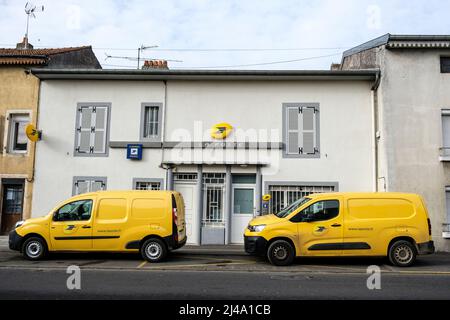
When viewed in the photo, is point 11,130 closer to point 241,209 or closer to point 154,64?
point 154,64

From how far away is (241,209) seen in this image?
1384 cm

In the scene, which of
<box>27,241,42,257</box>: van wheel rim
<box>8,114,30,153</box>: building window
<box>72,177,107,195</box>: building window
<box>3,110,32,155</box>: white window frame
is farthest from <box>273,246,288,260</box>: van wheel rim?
<box>8,114,30,153</box>: building window

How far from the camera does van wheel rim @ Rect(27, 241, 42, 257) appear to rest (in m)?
10.1

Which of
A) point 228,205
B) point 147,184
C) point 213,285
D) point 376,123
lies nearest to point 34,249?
point 147,184

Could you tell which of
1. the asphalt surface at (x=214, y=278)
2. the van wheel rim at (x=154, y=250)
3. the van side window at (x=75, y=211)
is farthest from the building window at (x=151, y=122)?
the van wheel rim at (x=154, y=250)

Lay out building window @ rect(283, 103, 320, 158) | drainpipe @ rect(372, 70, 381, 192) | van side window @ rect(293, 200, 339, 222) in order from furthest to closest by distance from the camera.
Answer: building window @ rect(283, 103, 320, 158) < drainpipe @ rect(372, 70, 381, 192) < van side window @ rect(293, 200, 339, 222)

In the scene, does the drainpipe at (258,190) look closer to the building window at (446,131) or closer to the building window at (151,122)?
the building window at (151,122)

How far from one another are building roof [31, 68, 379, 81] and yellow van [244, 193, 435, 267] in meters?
5.77

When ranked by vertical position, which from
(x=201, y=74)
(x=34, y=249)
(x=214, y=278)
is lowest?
(x=214, y=278)

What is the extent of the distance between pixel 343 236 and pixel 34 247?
7959mm

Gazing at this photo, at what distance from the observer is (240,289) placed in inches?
284

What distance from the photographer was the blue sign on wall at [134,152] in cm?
1384

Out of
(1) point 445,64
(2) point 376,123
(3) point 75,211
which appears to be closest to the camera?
(3) point 75,211

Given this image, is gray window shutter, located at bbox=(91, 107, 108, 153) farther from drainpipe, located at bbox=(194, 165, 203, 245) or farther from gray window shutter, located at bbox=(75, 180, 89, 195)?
drainpipe, located at bbox=(194, 165, 203, 245)
